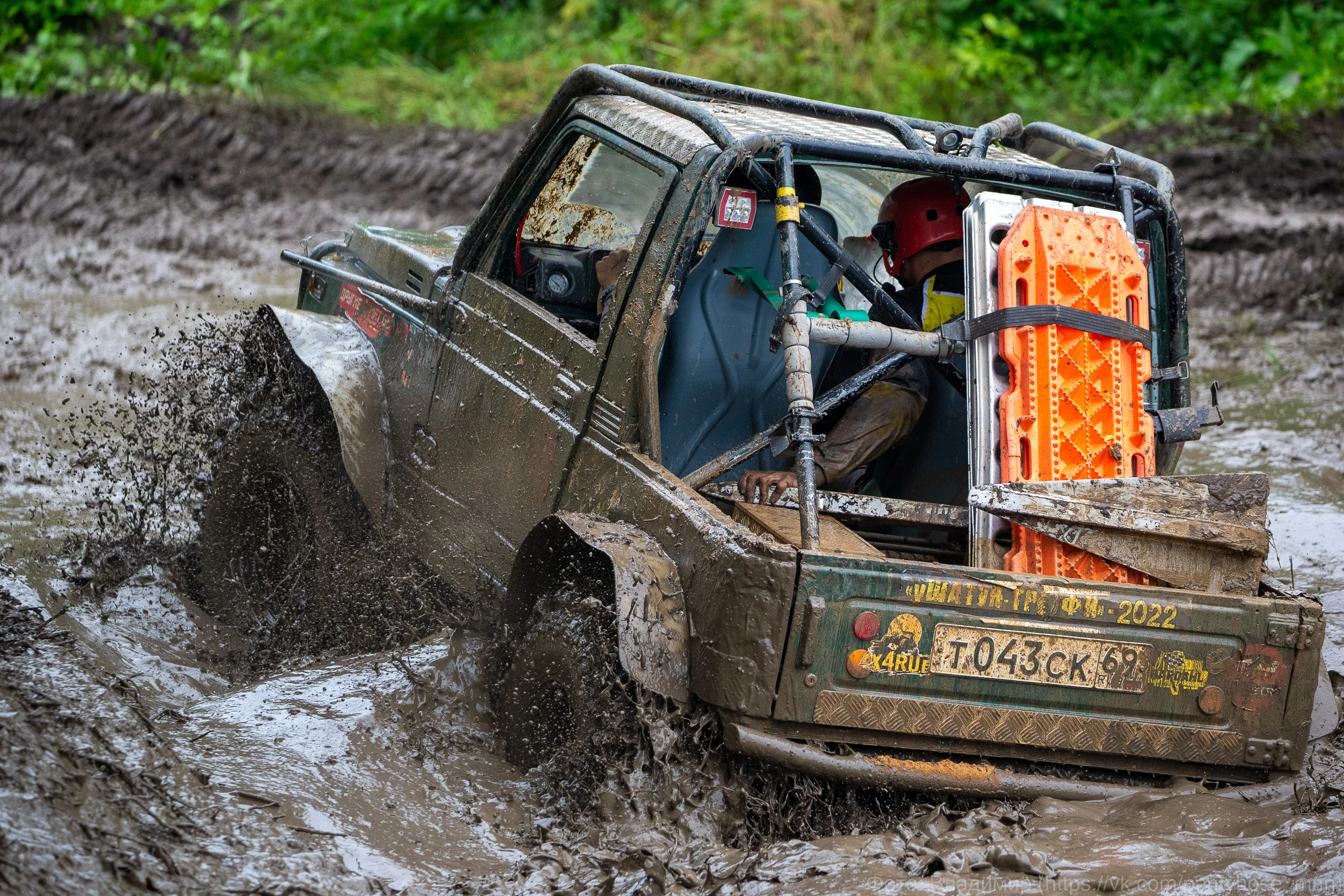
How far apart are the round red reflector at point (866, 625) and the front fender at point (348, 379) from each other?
194 cm

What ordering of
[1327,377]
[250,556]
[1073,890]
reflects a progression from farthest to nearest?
[1327,377] → [250,556] → [1073,890]

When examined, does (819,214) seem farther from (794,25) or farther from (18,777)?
(794,25)

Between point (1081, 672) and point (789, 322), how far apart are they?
41.0 inches

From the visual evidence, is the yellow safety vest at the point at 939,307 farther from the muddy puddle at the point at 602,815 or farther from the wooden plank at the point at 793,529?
the muddy puddle at the point at 602,815

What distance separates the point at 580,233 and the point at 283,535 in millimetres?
1439

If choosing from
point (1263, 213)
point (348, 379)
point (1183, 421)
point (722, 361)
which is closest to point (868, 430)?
point (722, 361)

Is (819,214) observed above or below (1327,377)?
above

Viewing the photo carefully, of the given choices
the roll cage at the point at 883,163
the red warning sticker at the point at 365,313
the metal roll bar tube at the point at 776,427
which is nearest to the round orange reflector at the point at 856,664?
the metal roll bar tube at the point at 776,427

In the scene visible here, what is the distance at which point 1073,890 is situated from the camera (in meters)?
2.73

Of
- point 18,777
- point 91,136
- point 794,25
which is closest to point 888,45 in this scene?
point 794,25

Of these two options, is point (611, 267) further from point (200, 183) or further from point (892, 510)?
point (200, 183)

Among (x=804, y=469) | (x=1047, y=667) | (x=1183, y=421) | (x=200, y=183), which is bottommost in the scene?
(x=1047, y=667)

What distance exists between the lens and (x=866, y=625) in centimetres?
281

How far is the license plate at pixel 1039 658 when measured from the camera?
2883 mm
